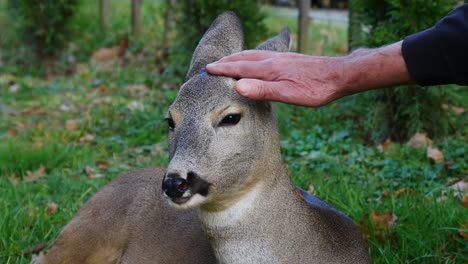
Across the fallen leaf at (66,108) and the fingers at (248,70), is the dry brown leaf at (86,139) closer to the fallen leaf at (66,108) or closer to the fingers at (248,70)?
the fallen leaf at (66,108)

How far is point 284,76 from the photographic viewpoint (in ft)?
8.75

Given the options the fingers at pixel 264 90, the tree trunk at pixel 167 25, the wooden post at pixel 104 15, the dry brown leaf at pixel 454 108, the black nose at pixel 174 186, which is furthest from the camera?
the wooden post at pixel 104 15

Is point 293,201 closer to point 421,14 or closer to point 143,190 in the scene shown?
point 143,190

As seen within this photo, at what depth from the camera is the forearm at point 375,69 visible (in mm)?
2758

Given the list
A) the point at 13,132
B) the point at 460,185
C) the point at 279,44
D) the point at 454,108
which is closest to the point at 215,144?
the point at 279,44

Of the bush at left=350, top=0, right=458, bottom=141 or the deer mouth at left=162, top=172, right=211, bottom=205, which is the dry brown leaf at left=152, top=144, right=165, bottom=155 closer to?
the bush at left=350, top=0, right=458, bottom=141

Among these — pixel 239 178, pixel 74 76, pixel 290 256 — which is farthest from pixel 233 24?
pixel 74 76

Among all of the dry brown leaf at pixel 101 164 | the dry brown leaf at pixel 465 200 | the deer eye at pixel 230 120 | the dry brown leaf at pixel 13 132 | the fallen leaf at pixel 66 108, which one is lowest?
the fallen leaf at pixel 66 108

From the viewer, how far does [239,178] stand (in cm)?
259

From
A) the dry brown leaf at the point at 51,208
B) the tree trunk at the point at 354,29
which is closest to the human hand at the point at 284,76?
the dry brown leaf at the point at 51,208

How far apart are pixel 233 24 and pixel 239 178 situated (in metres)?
0.73

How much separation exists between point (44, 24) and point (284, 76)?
22.6ft

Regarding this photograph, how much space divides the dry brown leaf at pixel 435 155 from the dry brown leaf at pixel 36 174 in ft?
8.41

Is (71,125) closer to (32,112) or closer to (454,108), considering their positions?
(32,112)
